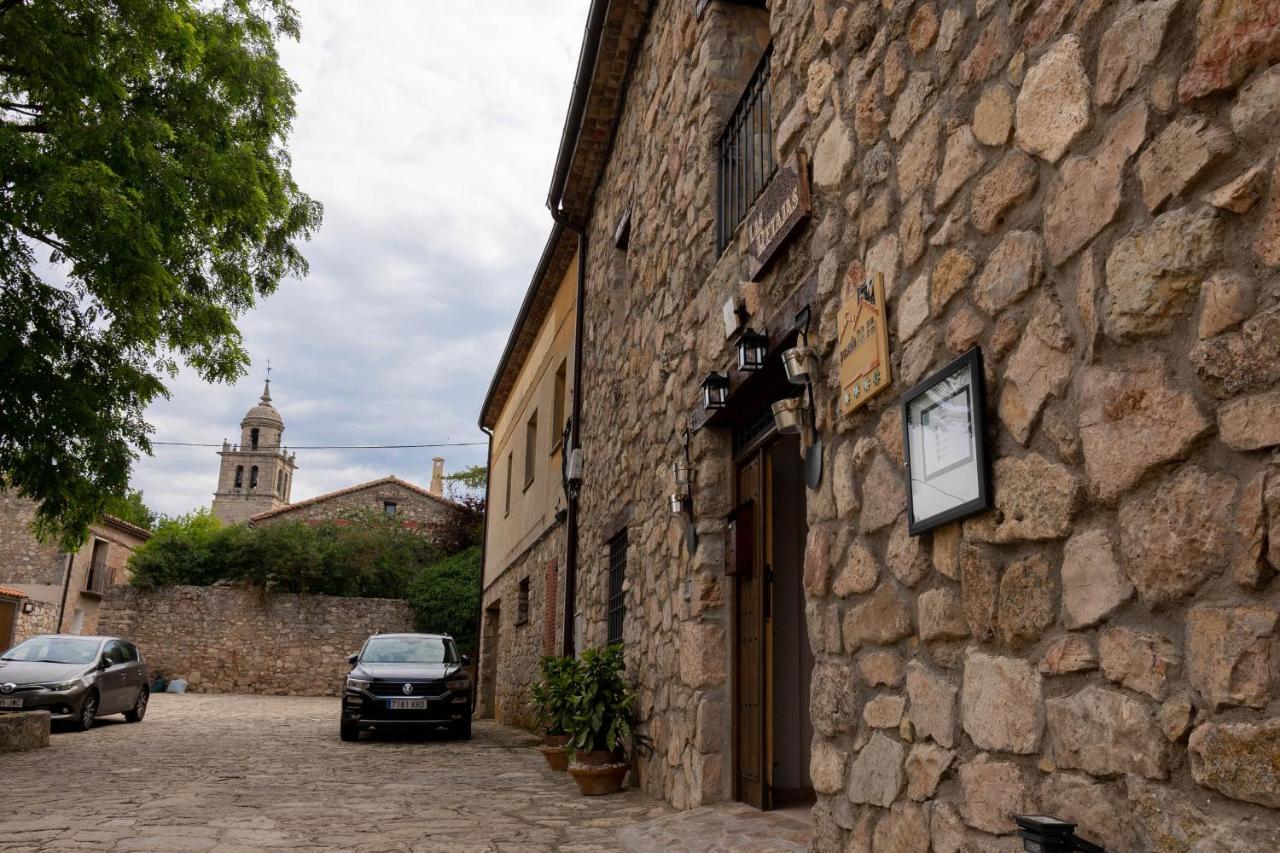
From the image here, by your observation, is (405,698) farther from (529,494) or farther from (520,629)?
(529,494)

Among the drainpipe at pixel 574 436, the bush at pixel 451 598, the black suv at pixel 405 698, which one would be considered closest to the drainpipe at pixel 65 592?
the bush at pixel 451 598

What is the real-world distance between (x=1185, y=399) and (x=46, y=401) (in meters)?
9.78

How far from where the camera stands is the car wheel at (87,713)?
12469 millimetres

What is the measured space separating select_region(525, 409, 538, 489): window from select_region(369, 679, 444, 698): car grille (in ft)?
11.0

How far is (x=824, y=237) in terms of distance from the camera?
3.86 m

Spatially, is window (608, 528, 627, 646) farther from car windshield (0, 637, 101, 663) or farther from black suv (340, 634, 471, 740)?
car windshield (0, 637, 101, 663)

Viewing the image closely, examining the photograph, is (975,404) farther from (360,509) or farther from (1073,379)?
(360,509)

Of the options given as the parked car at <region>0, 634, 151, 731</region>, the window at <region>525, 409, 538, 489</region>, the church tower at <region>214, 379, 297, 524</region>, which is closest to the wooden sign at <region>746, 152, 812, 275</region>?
the window at <region>525, 409, 538, 489</region>

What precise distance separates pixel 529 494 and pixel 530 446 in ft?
2.80

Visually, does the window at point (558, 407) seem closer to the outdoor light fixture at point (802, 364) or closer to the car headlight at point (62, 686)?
the car headlight at point (62, 686)

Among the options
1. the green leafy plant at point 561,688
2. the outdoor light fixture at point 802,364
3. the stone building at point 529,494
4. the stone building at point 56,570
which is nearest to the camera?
the outdoor light fixture at point 802,364

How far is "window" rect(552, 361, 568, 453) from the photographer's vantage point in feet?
40.5

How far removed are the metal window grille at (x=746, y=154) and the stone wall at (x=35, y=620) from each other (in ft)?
82.1

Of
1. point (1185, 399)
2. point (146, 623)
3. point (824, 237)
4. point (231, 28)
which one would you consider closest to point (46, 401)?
point (231, 28)
